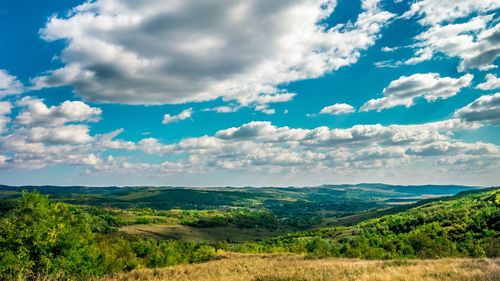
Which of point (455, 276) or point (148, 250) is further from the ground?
A: point (455, 276)

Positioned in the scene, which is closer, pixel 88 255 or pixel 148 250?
pixel 88 255

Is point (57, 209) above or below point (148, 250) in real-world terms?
above

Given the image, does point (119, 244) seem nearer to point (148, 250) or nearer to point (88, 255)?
point (148, 250)

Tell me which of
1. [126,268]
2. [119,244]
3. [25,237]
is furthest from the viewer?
[119,244]

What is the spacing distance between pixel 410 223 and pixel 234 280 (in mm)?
150385

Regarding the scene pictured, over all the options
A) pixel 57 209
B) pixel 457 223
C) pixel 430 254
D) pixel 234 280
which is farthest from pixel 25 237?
pixel 457 223

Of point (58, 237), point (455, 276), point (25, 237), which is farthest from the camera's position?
point (58, 237)

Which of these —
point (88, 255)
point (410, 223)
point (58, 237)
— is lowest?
point (410, 223)

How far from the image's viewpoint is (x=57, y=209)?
41094mm

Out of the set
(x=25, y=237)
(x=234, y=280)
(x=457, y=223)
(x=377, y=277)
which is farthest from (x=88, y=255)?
(x=457, y=223)

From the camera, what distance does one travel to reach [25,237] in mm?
34531

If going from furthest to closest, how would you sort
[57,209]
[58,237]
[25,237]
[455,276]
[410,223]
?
[410,223] < [57,209] < [58,237] < [25,237] < [455,276]

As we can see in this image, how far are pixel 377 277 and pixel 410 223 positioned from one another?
150 meters

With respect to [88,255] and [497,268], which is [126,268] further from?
[497,268]
